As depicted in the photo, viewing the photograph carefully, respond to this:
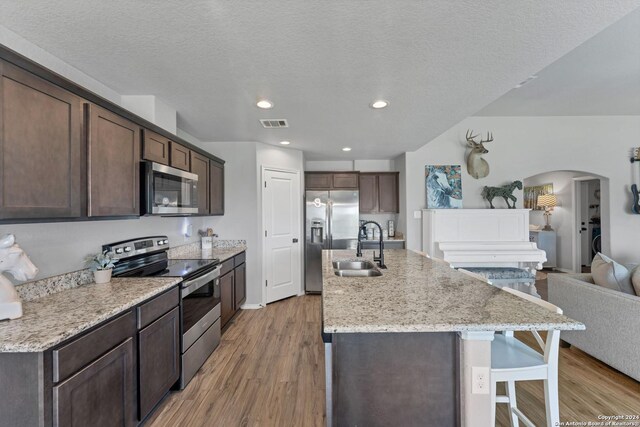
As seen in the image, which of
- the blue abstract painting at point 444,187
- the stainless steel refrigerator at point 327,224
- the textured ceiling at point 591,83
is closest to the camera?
the textured ceiling at point 591,83

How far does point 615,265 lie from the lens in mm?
2445

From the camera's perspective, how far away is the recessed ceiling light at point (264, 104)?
259 centimetres

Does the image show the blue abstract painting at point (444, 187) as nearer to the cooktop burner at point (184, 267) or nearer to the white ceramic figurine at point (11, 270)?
the cooktop burner at point (184, 267)

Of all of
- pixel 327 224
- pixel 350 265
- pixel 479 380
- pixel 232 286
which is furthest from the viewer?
pixel 327 224

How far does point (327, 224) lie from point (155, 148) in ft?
9.97

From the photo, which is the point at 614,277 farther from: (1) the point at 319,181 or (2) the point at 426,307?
(1) the point at 319,181

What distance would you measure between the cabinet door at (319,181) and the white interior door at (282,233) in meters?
0.45

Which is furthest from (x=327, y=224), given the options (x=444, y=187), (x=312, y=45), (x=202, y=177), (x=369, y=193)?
(x=312, y=45)

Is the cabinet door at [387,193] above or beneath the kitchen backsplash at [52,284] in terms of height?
above

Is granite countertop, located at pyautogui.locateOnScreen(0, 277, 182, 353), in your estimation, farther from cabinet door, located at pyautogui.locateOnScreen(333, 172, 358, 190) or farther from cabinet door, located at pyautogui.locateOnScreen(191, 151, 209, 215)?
cabinet door, located at pyautogui.locateOnScreen(333, 172, 358, 190)

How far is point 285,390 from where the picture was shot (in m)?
2.21

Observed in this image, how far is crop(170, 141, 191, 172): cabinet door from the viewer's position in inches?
103

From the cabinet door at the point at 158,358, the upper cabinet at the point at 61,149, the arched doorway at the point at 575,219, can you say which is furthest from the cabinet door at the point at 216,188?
the arched doorway at the point at 575,219

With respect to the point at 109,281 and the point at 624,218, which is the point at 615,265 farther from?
the point at 109,281
